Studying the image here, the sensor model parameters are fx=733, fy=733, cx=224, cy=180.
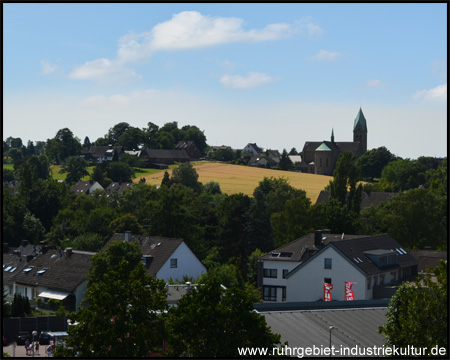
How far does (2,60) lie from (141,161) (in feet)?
500

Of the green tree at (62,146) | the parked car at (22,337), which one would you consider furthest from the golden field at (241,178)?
the parked car at (22,337)

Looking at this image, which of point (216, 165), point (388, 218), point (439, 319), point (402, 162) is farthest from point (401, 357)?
point (216, 165)

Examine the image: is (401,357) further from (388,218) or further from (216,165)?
(216,165)

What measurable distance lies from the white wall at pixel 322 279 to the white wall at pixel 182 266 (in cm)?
815

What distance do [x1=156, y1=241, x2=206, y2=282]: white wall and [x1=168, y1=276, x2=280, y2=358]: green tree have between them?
124ft

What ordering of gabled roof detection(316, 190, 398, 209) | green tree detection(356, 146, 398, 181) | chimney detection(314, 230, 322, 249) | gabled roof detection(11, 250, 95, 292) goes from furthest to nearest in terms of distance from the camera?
1. green tree detection(356, 146, 398, 181)
2. gabled roof detection(316, 190, 398, 209)
3. chimney detection(314, 230, 322, 249)
4. gabled roof detection(11, 250, 95, 292)

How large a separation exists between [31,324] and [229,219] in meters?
32.9

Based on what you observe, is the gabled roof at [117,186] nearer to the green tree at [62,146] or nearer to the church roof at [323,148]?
the green tree at [62,146]

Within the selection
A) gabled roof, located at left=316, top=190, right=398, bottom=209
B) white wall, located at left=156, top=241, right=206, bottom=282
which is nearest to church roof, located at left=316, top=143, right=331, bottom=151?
gabled roof, located at left=316, top=190, right=398, bottom=209

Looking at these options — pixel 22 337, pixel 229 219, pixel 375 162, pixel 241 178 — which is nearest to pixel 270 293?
pixel 229 219

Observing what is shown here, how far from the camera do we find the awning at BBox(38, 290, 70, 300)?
2325 inches

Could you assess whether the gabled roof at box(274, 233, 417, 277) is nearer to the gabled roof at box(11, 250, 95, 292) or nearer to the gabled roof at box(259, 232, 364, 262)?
the gabled roof at box(259, 232, 364, 262)

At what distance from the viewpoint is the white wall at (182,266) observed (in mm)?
61681

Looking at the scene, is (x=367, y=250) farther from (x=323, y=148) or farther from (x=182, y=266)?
(x=323, y=148)
